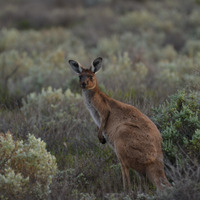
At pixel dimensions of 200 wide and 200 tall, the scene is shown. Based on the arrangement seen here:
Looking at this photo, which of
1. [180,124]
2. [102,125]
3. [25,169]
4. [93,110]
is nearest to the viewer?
[25,169]

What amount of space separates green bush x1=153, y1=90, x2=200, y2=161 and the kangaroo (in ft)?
0.86

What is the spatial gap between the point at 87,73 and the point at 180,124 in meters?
1.48

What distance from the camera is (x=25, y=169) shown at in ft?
14.4

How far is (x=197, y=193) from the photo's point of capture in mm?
3807

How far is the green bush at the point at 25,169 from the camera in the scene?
3986 mm

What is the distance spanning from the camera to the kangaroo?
4.32 meters

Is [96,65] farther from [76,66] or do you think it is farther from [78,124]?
[78,124]

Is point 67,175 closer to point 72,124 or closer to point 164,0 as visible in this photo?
point 72,124

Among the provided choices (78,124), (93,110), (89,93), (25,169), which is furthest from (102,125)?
(78,124)

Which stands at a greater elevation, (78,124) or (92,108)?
(92,108)

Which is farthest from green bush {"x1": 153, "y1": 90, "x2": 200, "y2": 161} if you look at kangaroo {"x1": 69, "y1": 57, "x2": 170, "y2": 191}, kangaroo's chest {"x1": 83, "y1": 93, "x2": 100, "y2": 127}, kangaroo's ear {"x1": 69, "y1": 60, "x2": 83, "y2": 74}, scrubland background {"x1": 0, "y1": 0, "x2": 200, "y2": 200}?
kangaroo's ear {"x1": 69, "y1": 60, "x2": 83, "y2": 74}

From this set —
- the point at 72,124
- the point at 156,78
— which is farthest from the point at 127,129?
the point at 156,78

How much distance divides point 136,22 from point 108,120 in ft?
50.6

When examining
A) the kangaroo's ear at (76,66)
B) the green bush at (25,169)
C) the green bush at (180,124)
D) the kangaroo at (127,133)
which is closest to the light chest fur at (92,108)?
the kangaroo at (127,133)
